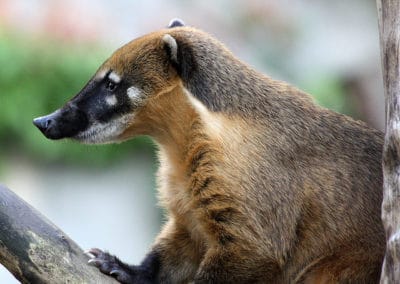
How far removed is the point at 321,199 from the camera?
17.1ft

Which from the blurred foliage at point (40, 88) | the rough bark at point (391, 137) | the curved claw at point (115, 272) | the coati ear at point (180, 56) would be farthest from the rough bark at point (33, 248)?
the blurred foliage at point (40, 88)

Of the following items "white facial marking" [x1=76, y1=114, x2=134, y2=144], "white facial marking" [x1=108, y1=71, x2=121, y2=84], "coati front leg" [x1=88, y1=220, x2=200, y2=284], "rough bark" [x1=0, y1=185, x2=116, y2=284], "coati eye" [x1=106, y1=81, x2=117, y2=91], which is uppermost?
"white facial marking" [x1=108, y1=71, x2=121, y2=84]

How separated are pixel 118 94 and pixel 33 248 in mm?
1090

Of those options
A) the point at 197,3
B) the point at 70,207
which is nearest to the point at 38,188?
the point at 70,207

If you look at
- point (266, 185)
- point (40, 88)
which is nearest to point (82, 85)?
point (40, 88)

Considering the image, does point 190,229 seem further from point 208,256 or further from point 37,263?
point 37,263

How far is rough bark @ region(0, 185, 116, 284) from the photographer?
4.69m

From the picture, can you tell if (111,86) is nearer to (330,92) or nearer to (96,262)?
(96,262)

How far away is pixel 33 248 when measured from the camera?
471 centimetres

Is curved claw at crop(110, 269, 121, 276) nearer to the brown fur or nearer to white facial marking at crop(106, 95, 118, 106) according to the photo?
the brown fur

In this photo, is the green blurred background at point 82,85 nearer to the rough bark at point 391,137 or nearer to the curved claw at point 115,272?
the curved claw at point 115,272

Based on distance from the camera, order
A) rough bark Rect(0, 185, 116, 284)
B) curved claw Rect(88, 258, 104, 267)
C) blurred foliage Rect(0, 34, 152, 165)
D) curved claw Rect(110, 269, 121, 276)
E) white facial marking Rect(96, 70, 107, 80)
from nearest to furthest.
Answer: rough bark Rect(0, 185, 116, 284) < curved claw Rect(88, 258, 104, 267) < curved claw Rect(110, 269, 121, 276) < white facial marking Rect(96, 70, 107, 80) < blurred foliage Rect(0, 34, 152, 165)

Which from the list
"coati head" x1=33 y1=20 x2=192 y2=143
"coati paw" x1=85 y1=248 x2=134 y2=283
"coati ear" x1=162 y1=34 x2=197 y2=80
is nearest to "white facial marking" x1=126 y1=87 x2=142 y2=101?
"coati head" x1=33 y1=20 x2=192 y2=143

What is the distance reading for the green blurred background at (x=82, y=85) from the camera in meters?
10.6
